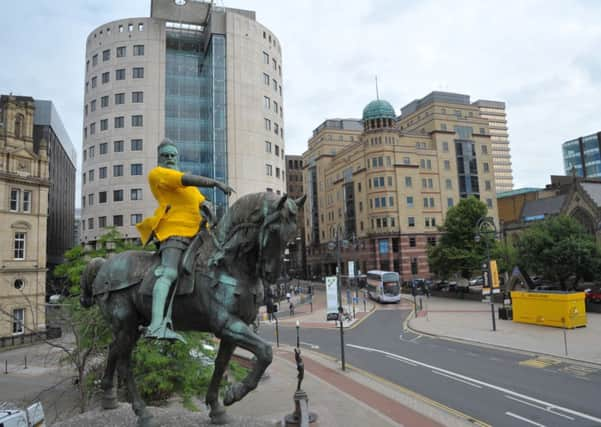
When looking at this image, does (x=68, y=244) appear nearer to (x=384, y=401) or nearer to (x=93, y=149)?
(x=93, y=149)

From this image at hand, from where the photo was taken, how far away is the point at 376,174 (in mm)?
72062

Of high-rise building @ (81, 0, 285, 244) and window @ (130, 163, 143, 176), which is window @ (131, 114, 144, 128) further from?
window @ (130, 163, 143, 176)

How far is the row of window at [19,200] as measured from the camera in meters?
32.7

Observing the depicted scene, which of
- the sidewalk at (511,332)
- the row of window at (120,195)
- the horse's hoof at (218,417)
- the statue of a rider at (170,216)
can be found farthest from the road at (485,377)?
the row of window at (120,195)

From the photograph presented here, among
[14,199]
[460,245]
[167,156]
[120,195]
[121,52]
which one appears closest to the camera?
[167,156]

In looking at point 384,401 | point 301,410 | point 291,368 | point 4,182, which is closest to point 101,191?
point 4,182

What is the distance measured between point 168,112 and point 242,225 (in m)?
51.7

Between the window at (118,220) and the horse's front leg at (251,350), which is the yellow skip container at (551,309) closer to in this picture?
the horse's front leg at (251,350)

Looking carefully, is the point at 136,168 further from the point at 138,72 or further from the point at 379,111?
the point at 379,111

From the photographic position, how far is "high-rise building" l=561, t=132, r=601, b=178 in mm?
116500

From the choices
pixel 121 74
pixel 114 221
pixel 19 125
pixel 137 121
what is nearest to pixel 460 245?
pixel 114 221

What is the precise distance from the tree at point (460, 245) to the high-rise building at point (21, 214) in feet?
144

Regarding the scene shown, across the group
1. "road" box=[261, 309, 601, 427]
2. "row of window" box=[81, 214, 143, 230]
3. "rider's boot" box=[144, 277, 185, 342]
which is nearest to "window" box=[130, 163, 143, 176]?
"row of window" box=[81, 214, 143, 230]

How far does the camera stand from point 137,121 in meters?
51.0
